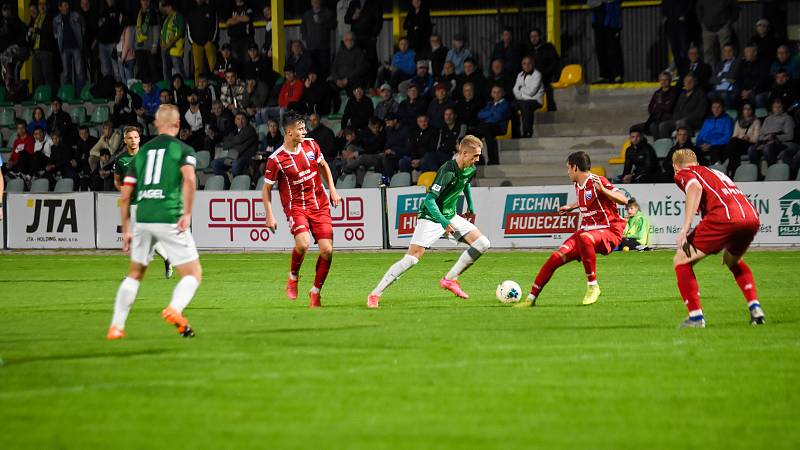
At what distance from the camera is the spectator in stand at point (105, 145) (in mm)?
30234

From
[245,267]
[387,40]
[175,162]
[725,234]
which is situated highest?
[387,40]

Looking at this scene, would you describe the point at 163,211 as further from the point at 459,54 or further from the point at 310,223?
the point at 459,54

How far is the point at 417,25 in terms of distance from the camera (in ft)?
99.2

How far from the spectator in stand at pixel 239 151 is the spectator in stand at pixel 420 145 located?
4217mm

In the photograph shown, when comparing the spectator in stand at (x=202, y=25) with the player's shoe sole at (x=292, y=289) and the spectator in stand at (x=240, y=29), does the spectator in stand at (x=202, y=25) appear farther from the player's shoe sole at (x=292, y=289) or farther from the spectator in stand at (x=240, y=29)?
the player's shoe sole at (x=292, y=289)

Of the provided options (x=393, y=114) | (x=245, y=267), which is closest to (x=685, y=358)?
(x=245, y=267)

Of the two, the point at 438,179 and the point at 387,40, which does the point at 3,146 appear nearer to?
the point at 387,40

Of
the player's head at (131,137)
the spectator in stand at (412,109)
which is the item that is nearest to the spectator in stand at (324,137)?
the spectator in stand at (412,109)

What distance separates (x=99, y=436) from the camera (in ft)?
21.6

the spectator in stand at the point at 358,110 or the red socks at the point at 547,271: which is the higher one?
the spectator in stand at the point at 358,110

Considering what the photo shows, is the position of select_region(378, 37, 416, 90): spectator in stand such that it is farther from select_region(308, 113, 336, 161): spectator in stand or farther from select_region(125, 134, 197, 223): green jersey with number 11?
select_region(125, 134, 197, 223): green jersey with number 11

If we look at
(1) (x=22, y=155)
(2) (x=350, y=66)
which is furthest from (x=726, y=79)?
(1) (x=22, y=155)

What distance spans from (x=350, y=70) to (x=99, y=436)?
2436 cm

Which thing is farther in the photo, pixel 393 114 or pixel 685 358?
pixel 393 114
